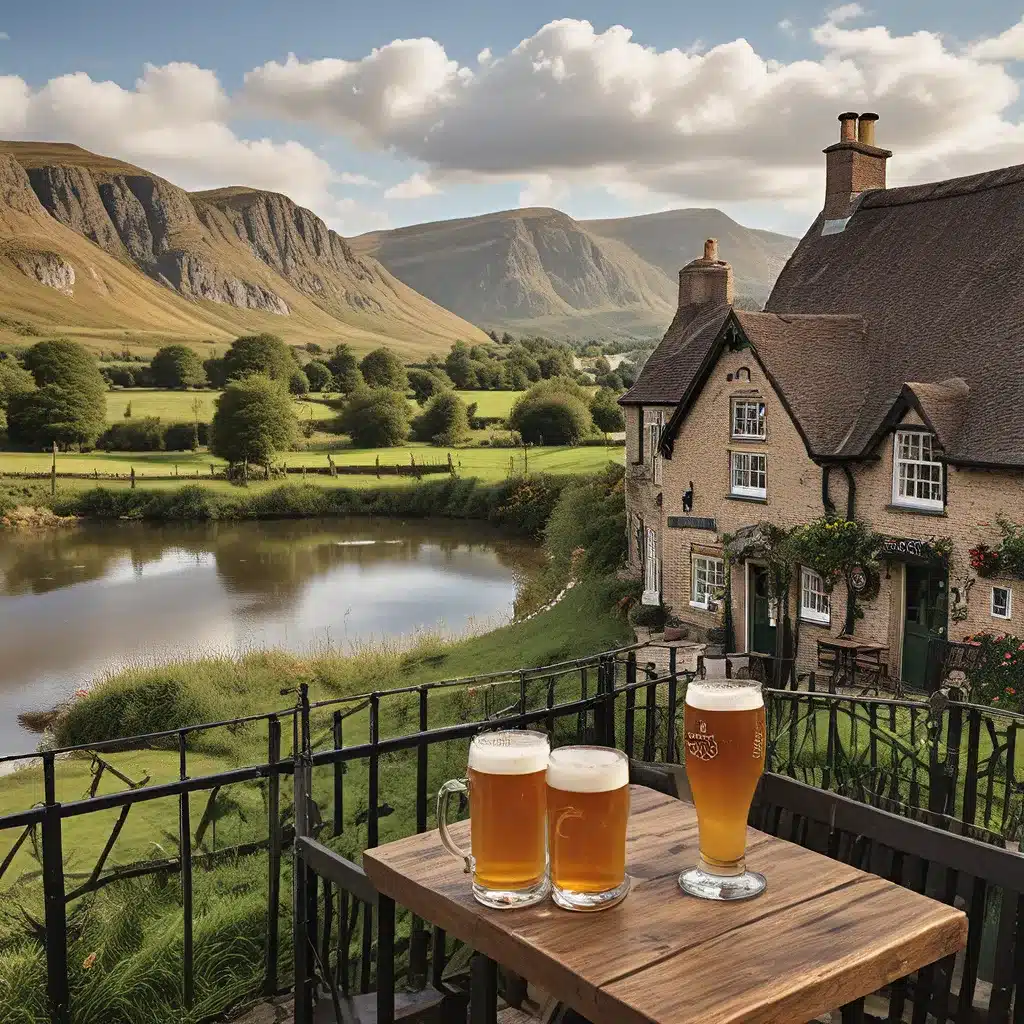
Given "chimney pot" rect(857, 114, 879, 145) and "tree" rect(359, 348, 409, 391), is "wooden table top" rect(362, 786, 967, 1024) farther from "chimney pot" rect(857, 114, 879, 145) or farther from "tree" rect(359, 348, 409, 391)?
"tree" rect(359, 348, 409, 391)

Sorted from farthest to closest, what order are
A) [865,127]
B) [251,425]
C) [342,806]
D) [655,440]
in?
[251,425] < [655,440] < [865,127] < [342,806]

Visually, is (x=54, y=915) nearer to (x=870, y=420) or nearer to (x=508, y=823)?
(x=508, y=823)

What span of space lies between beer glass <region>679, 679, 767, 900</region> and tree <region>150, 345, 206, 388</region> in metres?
106


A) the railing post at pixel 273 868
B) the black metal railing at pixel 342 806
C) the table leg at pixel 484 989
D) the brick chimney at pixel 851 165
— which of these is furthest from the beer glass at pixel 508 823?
the brick chimney at pixel 851 165

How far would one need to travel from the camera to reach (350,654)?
29062 mm

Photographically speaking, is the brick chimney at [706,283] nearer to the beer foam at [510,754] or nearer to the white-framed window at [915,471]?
the white-framed window at [915,471]

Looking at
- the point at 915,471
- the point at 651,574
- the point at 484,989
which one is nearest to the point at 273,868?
the point at 484,989

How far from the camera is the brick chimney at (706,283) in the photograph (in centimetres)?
2922

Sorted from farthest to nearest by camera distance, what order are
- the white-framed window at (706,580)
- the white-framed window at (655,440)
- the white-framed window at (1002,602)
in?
the white-framed window at (655,440)
the white-framed window at (706,580)
the white-framed window at (1002,602)

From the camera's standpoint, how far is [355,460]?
79.2 meters

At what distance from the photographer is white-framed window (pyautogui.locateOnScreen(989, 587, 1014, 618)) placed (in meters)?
18.2

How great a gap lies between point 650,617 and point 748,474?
15.5 ft

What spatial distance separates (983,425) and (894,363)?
3.38 m

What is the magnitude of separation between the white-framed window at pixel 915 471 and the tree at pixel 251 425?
6184 cm
